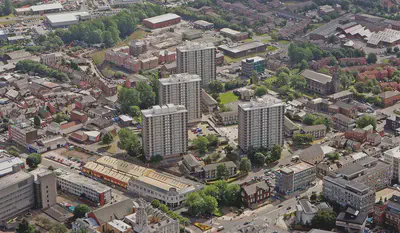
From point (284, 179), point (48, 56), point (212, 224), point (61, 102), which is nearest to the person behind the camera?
point (212, 224)

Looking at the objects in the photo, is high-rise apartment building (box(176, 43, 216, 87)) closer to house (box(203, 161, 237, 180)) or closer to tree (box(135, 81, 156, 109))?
tree (box(135, 81, 156, 109))

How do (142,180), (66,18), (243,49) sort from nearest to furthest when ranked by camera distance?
(142,180) → (243,49) → (66,18)

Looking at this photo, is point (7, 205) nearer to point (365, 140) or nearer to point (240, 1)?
point (365, 140)

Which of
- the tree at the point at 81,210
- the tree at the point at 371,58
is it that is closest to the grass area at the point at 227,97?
the tree at the point at 371,58

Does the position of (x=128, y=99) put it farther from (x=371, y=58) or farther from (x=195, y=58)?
(x=371, y=58)

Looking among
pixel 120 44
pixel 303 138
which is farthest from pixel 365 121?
pixel 120 44

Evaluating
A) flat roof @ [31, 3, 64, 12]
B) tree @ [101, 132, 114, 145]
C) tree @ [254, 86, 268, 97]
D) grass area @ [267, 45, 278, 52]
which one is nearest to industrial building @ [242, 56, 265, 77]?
tree @ [254, 86, 268, 97]

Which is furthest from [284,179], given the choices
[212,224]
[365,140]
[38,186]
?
[38,186]
